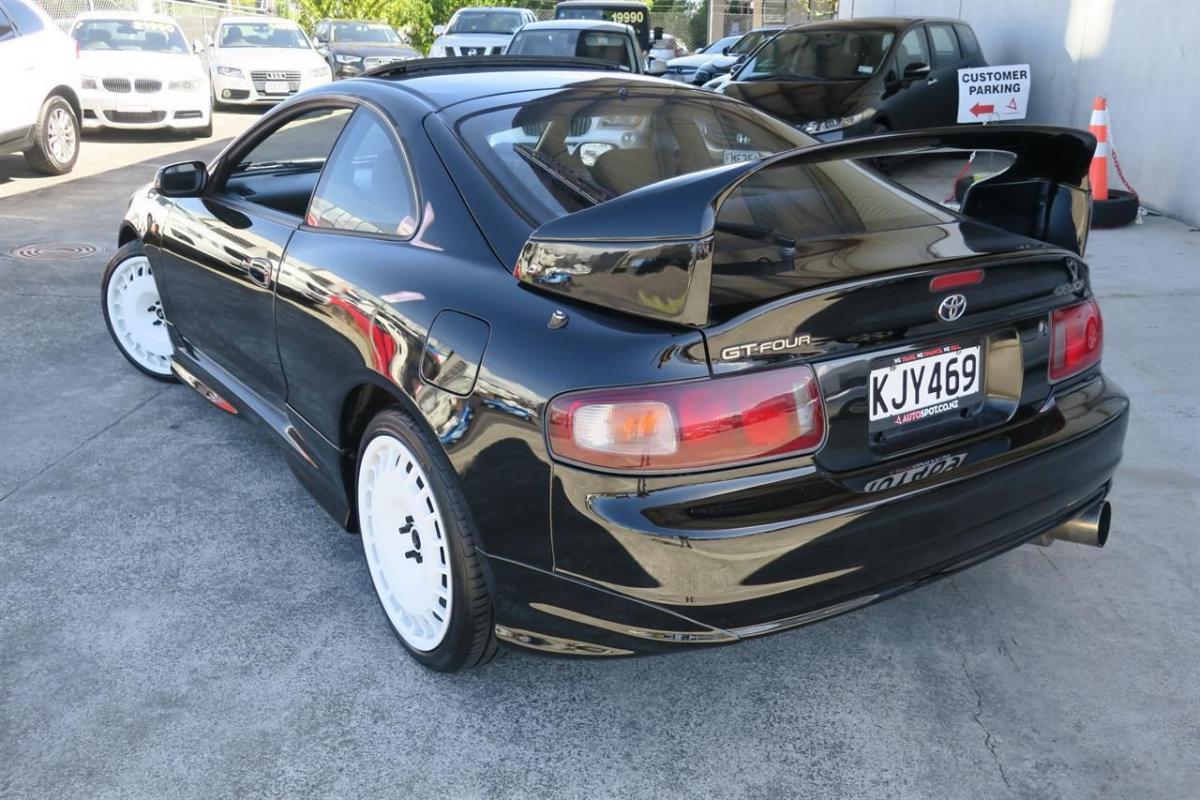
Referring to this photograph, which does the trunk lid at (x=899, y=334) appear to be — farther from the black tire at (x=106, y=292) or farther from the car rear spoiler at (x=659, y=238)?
the black tire at (x=106, y=292)

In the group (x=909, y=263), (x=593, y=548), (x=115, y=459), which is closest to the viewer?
(x=593, y=548)

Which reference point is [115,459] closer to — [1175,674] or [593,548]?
[593,548]

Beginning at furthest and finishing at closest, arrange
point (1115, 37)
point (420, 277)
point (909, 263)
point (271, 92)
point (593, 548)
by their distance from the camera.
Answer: point (271, 92), point (1115, 37), point (420, 277), point (909, 263), point (593, 548)

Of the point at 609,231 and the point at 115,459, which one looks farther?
the point at 115,459

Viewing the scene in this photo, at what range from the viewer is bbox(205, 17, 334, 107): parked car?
1709 centimetres

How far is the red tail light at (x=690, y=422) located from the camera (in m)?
2.15

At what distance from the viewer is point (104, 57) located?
1314 centimetres

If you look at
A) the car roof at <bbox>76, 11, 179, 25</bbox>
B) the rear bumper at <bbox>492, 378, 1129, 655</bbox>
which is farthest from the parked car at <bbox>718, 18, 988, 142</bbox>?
the car roof at <bbox>76, 11, 179, 25</bbox>

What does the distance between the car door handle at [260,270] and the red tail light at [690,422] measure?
1.56 m

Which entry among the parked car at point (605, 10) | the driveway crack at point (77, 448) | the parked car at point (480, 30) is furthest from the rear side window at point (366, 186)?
the parked car at point (605, 10)

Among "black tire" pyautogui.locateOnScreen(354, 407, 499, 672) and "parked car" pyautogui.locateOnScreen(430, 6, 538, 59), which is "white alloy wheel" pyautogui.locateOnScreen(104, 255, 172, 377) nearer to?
"black tire" pyautogui.locateOnScreen(354, 407, 499, 672)

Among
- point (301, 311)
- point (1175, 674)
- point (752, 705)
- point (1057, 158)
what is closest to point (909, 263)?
point (1057, 158)

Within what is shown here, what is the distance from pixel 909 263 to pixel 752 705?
3.87 ft

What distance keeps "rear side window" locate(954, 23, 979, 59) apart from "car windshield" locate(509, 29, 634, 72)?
4452 mm
